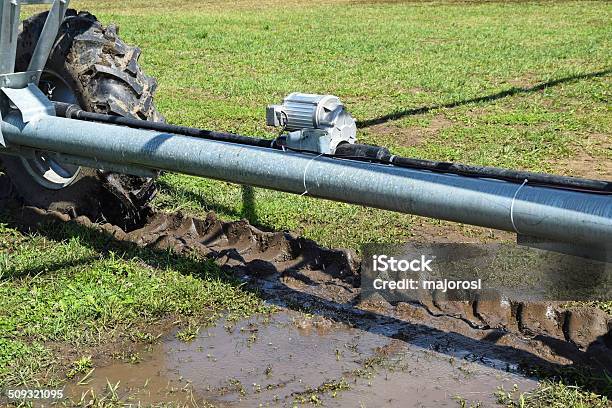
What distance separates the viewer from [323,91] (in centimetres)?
1102

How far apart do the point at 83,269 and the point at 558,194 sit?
2.86 meters

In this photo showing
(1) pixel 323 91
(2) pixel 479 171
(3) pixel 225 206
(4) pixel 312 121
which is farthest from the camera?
(1) pixel 323 91

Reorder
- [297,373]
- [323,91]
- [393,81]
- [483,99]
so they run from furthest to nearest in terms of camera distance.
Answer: [393,81], [323,91], [483,99], [297,373]

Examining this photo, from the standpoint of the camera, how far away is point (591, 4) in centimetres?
1981

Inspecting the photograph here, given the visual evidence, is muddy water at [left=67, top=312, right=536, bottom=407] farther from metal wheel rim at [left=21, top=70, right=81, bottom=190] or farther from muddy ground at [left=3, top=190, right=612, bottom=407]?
metal wheel rim at [left=21, top=70, right=81, bottom=190]

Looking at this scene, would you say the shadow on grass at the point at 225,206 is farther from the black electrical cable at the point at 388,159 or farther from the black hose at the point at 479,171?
the black hose at the point at 479,171

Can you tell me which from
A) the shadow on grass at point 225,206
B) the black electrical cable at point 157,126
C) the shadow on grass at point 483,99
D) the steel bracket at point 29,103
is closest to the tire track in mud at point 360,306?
the shadow on grass at point 225,206

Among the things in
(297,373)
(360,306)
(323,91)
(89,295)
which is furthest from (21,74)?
(323,91)

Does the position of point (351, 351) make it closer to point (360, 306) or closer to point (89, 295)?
point (360, 306)

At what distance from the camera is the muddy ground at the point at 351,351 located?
4211mm

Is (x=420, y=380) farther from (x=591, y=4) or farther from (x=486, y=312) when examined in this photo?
(x=591, y=4)

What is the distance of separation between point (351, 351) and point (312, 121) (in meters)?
1.06

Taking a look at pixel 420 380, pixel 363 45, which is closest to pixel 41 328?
pixel 420 380

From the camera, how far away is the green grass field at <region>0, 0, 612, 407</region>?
199 inches
